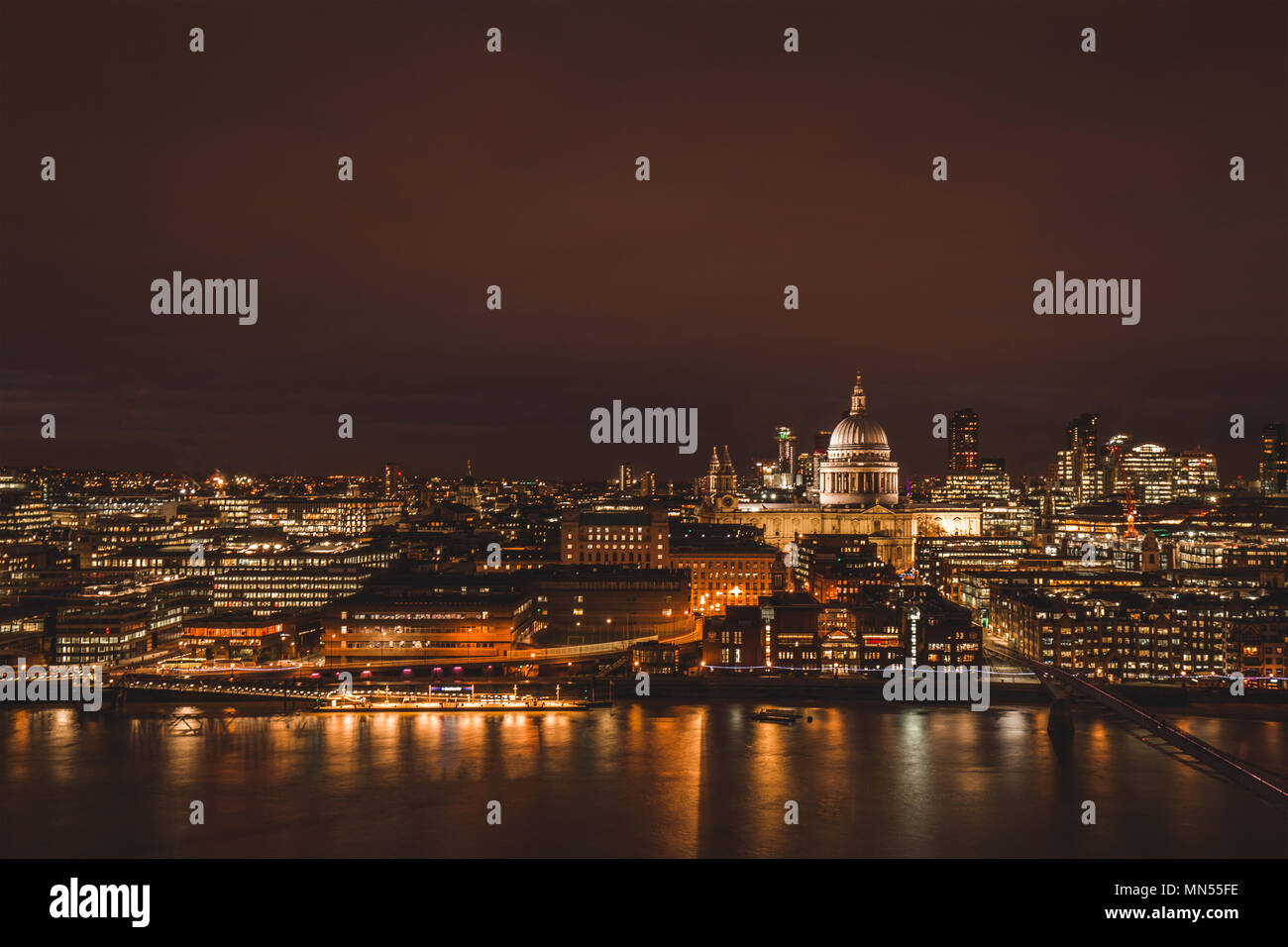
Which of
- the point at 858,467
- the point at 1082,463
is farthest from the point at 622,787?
the point at 1082,463

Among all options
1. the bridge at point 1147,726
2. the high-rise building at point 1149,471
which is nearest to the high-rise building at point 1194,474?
the high-rise building at point 1149,471

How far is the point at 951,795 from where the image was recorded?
1764 cm

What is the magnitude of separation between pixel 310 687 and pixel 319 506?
43.0 metres

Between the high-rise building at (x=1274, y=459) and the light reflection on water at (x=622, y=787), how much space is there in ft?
238

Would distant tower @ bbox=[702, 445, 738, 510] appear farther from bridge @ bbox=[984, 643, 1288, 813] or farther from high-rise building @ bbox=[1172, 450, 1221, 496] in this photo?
high-rise building @ bbox=[1172, 450, 1221, 496]

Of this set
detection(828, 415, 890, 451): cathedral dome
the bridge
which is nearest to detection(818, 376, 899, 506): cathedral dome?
detection(828, 415, 890, 451): cathedral dome

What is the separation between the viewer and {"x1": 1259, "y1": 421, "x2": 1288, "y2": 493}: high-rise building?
8606 cm

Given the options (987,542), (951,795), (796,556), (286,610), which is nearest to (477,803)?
(951,795)

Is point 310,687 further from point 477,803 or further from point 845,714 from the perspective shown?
point 845,714

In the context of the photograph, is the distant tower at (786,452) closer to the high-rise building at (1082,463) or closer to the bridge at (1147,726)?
the high-rise building at (1082,463)

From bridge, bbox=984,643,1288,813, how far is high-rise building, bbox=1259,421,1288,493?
69.6 meters

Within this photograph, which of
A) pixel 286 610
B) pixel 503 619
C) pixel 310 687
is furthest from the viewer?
pixel 286 610

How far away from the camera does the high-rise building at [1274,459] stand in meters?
86.1

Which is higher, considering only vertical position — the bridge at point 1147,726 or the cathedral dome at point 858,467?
the cathedral dome at point 858,467
